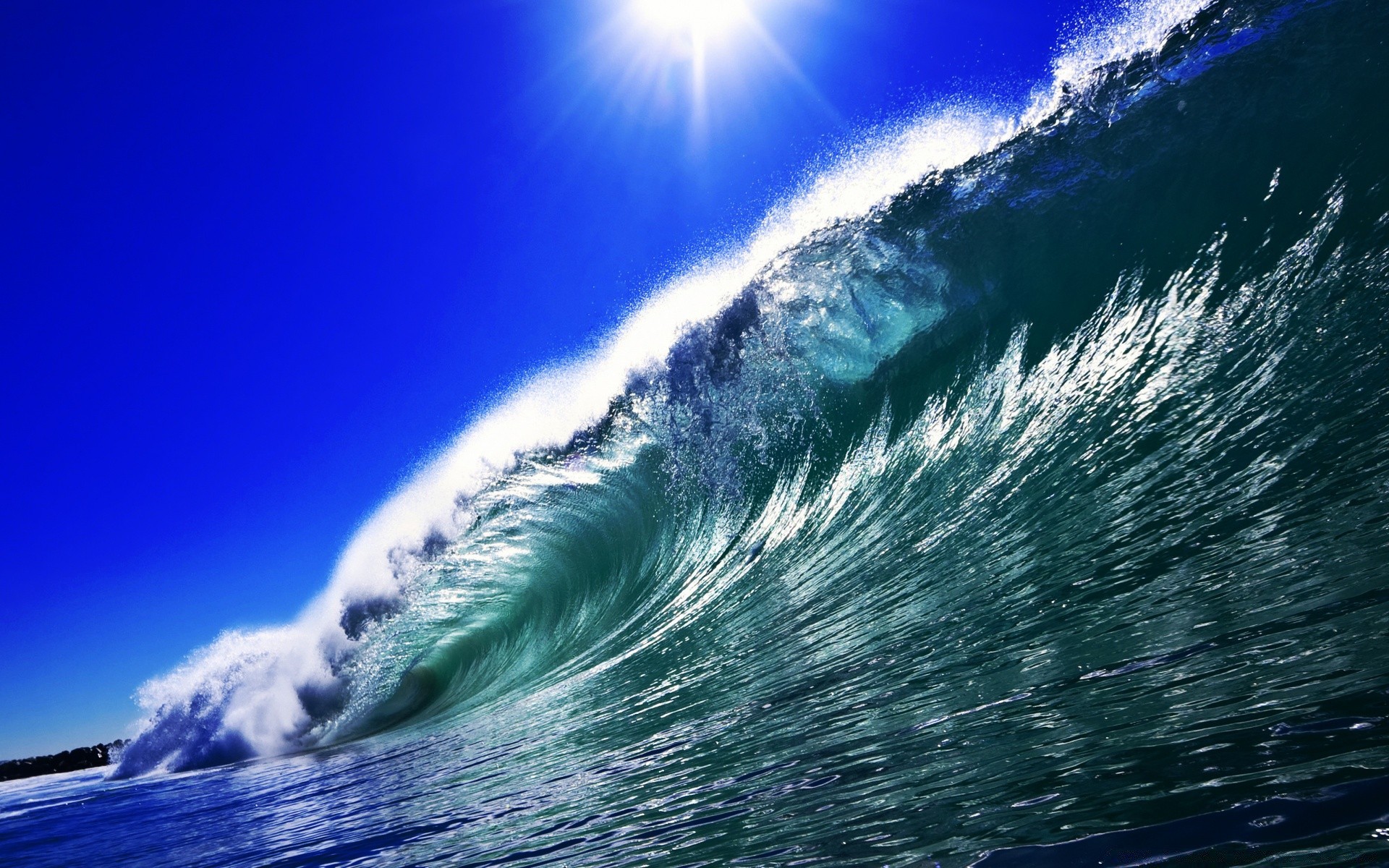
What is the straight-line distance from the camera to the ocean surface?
1.79m

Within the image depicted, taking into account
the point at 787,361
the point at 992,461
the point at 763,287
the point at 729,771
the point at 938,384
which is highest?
the point at 763,287

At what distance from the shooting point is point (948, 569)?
4297mm

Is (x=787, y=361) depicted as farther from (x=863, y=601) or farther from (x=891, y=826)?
(x=891, y=826)

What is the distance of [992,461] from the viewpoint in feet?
18.9

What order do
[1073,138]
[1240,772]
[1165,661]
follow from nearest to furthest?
[1240,772] < [1165,661] < [1073,138]

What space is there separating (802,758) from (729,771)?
0.30 m

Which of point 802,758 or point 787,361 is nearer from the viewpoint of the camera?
point 802,758

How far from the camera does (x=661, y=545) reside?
895 centimetres

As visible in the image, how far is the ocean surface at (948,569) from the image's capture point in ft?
5.88

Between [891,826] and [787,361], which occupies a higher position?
[787,361]

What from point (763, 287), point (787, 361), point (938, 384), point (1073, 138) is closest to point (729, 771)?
point (938, 384)

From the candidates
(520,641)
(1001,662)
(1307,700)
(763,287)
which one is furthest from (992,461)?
(520,641)

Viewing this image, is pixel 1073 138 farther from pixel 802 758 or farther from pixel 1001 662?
pixel 802 758

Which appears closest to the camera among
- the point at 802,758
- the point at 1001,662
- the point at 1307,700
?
the point at 1307,700
